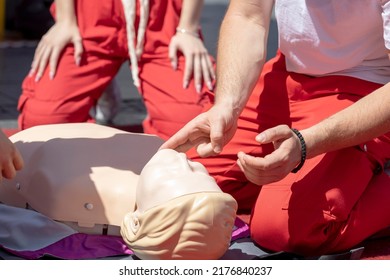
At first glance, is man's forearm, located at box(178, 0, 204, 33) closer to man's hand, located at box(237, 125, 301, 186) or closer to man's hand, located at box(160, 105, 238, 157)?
man's hand, located at box(160, 105, 238, 157)

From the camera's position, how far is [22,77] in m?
4.47


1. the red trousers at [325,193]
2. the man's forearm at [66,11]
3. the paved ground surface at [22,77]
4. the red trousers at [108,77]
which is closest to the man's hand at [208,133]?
the red trousers at [325,193]

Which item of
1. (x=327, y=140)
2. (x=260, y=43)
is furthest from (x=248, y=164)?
(x=260, y=43)

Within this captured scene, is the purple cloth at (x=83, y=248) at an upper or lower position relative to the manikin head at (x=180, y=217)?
lower

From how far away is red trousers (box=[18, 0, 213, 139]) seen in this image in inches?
127

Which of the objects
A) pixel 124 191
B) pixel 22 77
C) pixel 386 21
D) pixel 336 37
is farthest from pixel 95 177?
pixel 22 77

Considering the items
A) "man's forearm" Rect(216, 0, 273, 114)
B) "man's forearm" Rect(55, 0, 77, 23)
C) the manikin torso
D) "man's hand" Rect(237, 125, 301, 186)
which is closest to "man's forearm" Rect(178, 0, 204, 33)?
"man's forearm" Rect(55, 0, 77, 23)

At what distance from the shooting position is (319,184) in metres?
2.31

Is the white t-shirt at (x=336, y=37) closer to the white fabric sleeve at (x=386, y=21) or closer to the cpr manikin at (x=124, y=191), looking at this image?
the white fabric sleeve at (x=386, y=21)

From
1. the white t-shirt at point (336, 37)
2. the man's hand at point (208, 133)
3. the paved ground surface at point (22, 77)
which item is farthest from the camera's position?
the paved ground surface at point (22, 77)

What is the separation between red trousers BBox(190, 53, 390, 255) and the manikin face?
28 cm

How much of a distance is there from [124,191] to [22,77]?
229 centimetres

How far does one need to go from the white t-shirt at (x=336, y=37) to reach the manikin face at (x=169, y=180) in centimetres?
53

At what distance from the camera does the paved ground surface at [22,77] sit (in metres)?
3.78
